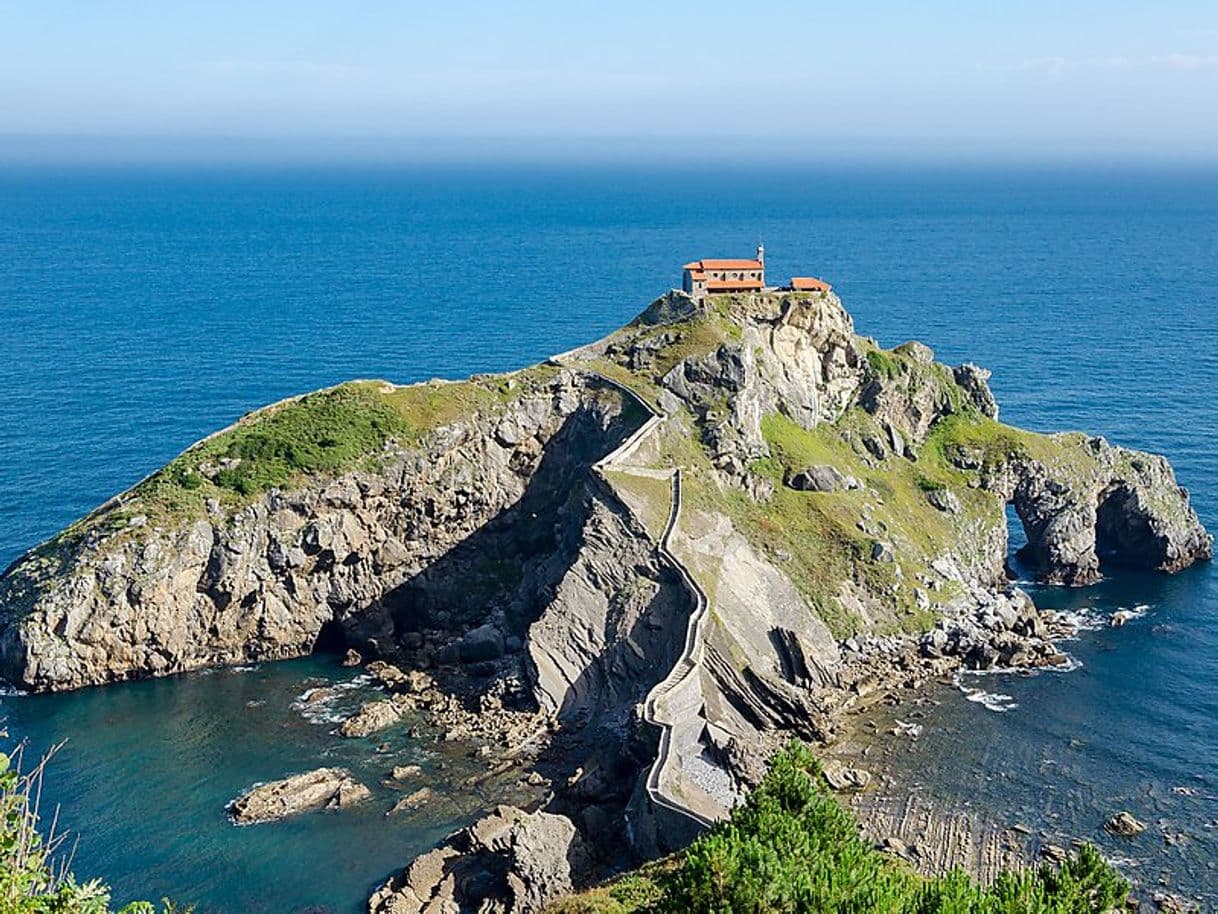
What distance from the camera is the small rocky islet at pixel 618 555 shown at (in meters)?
69.4

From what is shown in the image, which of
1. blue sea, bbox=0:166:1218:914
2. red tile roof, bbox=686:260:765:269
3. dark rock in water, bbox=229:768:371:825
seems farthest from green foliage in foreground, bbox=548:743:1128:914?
red tile roof, bbox=686:260:765:269

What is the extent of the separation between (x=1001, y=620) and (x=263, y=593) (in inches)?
2035

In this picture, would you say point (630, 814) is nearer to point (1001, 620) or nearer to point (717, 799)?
point (717, 799)

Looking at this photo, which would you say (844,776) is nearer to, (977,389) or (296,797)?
(296,797)

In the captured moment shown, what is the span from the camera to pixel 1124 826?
202 ft

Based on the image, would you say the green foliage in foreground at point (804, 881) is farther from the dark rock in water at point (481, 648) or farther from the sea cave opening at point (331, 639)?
the sea cave opening at point (331, 639)

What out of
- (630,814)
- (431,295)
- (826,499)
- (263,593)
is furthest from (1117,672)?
(431,295)

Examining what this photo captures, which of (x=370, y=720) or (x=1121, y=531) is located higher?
(x=1121, y=531)

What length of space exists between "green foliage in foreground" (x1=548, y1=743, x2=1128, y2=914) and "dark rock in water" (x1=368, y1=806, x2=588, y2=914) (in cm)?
497

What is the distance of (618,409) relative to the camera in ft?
300

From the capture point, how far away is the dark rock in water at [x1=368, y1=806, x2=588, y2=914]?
54344 millimetres

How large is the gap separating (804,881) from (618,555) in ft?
137

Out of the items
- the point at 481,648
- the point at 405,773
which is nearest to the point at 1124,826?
the point at 405,773

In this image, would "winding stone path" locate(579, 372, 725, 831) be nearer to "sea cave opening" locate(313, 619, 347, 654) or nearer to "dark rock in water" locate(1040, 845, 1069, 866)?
"dark rock in water" locate(1040, 845, 1069, 866)
